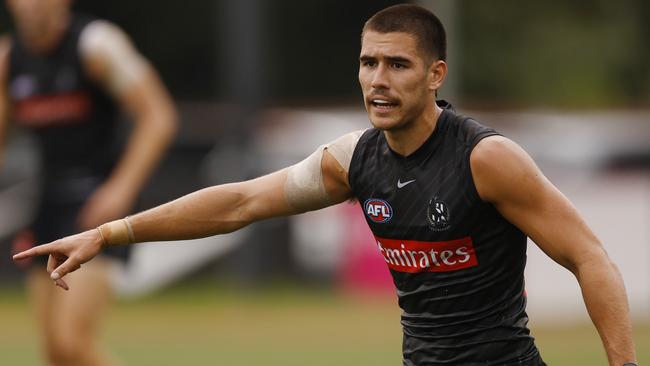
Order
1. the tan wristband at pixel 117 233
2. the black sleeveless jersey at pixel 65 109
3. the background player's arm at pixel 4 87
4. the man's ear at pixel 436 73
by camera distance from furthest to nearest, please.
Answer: the background player's arm at pixel 4 87 → the black sleeveless jersey at pixel 65 109 → the tan wristband at pixel 117 233 → the man's ear at pixel 436 73

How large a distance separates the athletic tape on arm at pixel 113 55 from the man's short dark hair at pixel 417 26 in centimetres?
291

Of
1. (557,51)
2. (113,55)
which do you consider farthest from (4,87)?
(557,51)

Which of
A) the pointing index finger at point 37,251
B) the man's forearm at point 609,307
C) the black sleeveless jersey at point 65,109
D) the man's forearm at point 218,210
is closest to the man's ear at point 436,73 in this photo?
the man's forearm at point 218,210

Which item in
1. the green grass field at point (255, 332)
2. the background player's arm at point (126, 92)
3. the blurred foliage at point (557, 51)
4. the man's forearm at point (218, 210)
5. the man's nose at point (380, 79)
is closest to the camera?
the man's nose at point (380, 79)

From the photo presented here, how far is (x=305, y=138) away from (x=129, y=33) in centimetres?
607

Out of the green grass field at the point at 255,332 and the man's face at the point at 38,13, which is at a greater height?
the man's face at the point at 38,13

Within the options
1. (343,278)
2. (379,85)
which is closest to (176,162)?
(343,278)

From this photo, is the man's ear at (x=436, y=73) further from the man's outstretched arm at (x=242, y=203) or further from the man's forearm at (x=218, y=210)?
the man's forearm at (x=218, y=210)

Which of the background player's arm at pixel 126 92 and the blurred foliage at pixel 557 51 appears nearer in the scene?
the background player's arm at pixel 126 92

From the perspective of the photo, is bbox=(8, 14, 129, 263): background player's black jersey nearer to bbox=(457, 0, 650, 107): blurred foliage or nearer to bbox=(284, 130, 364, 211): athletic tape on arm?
bbox=(284, 130, 364, 211): athletic tape on arm

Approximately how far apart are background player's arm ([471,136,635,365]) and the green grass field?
555cm

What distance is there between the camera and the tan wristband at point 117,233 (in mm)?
5825

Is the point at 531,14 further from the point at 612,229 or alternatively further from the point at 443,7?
the point at 612,229

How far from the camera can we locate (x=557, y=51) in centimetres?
2489
